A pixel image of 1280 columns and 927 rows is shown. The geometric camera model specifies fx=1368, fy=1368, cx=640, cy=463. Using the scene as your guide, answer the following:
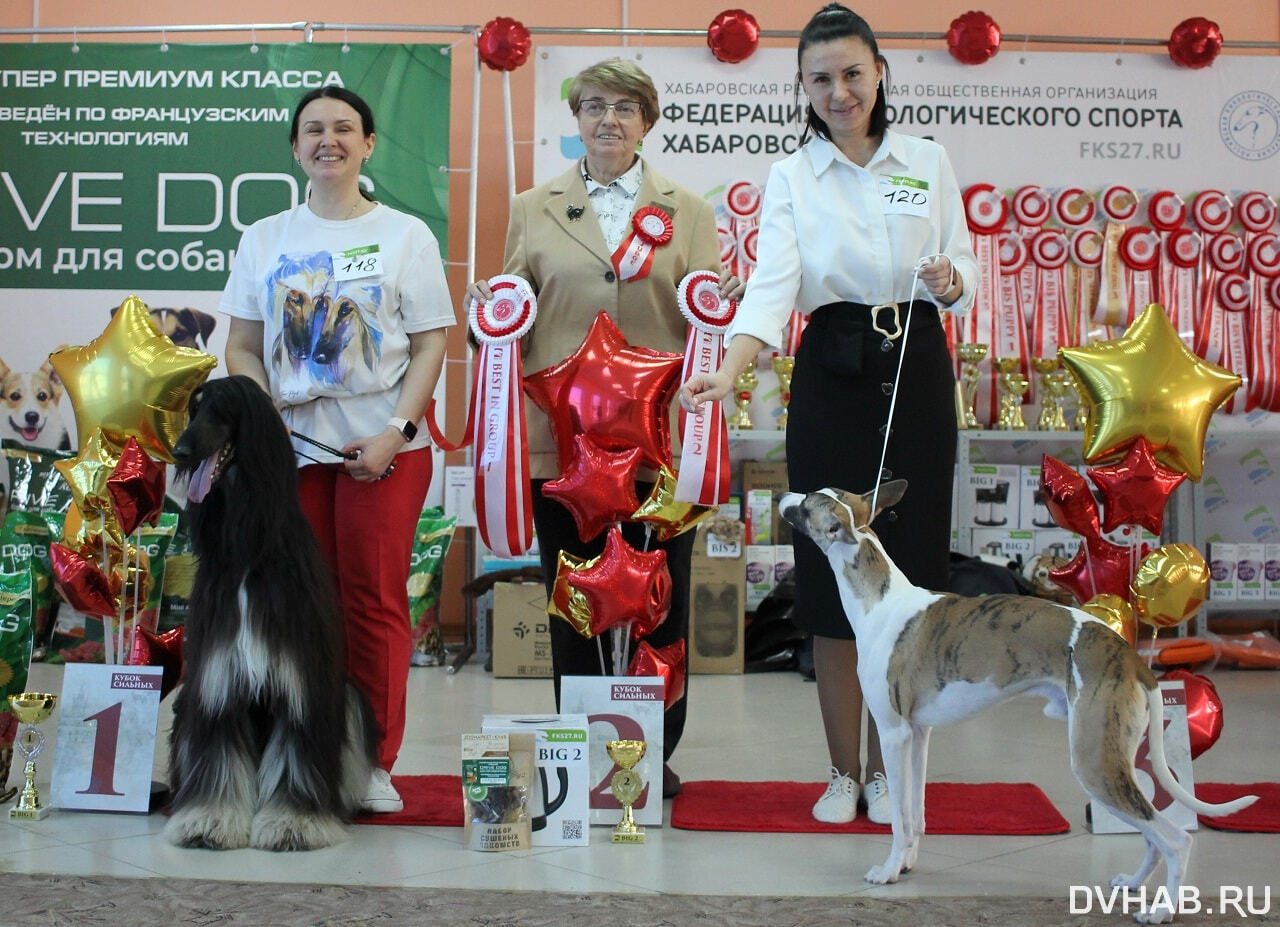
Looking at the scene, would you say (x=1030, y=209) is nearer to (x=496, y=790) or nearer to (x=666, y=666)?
(x=666, y=666)

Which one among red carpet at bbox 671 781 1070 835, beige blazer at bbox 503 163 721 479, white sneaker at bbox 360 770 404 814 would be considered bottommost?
red carpet at bbox 671 781 1070 835

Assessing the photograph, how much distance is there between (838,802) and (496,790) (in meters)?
0.67

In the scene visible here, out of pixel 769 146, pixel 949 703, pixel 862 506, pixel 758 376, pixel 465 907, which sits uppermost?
pixel 769 146

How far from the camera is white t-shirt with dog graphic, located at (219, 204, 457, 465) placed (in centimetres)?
267

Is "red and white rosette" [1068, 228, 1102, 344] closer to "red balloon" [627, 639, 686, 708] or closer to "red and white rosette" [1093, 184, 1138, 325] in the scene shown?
"red and white rosette" [1093, 184, 1138, 325]

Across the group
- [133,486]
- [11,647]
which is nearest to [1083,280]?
[133,486]

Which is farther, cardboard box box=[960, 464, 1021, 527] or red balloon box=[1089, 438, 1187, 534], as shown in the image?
cardboard box box=[960, 464, 1021, 527]

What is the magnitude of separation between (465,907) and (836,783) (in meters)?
0.87

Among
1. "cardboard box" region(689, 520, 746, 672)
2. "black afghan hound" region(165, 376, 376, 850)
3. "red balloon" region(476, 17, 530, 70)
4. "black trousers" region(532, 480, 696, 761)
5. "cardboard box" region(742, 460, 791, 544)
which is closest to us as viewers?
"black afghan hound" region(165, 376, 376, 850)

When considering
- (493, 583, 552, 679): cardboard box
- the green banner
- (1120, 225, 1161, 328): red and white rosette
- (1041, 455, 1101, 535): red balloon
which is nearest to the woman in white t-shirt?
(1041, 455, 1101, 535): red balloon

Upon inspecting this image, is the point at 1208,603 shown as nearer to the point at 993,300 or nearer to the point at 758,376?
the point at 993,300

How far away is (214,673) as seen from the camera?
2385mm

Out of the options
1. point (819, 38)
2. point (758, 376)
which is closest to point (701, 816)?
point (819, 38)

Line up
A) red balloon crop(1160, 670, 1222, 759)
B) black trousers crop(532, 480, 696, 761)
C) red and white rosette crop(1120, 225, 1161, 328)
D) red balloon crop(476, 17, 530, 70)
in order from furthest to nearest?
red and white rosette crop(1120, 225, 1161, 328) → red balloon crop(476, 17, 530, 70) → black trousers crop(532, 480, 696, 761) → red balloon crop(1160, 670, 1222, 759)
